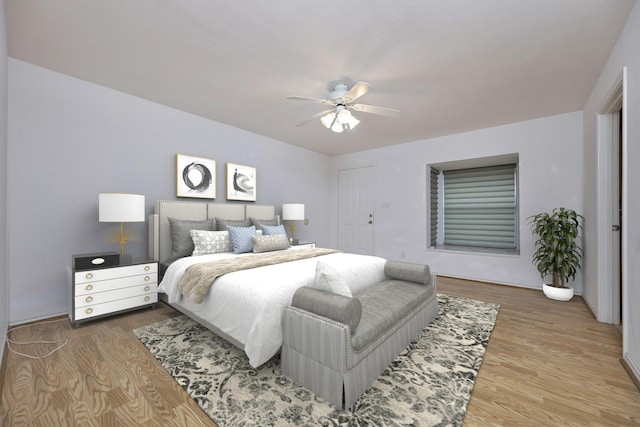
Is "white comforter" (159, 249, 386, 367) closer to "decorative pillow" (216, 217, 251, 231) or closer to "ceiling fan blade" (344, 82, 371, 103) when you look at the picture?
"decorative pillow" (216, 217, 251, 231)

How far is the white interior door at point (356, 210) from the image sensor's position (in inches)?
234

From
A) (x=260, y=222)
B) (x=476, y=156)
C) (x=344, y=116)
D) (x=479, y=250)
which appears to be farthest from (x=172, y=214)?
(x=479, y=250)

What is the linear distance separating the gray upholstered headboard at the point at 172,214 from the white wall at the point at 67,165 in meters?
0.22

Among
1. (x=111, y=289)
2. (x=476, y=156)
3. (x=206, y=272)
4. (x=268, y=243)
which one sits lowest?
(x=111, y=289)

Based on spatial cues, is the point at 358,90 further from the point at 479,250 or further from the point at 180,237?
the point at 479,250

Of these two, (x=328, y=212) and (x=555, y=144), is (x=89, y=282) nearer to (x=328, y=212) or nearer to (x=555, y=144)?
(x=328, y=212)

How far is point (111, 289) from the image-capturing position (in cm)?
281

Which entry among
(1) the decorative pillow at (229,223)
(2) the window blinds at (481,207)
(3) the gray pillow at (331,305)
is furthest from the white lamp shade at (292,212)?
(2) the window blinds at (481,207)

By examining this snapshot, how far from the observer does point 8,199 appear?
2.60 meters

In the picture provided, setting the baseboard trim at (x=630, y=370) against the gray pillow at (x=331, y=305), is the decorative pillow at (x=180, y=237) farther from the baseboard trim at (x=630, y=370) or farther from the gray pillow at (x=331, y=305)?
the baseboard trim at (x=630, y=370)

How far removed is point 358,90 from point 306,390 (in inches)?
96.7

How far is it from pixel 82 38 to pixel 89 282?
2.24 metres

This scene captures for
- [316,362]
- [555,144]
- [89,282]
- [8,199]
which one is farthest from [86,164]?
[555,144]

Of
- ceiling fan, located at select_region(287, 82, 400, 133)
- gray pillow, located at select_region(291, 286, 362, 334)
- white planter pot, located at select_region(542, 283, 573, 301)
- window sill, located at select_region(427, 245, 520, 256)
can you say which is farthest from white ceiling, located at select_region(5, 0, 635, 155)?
white planter pot, located at select_region(542, 283, 573, 301)
